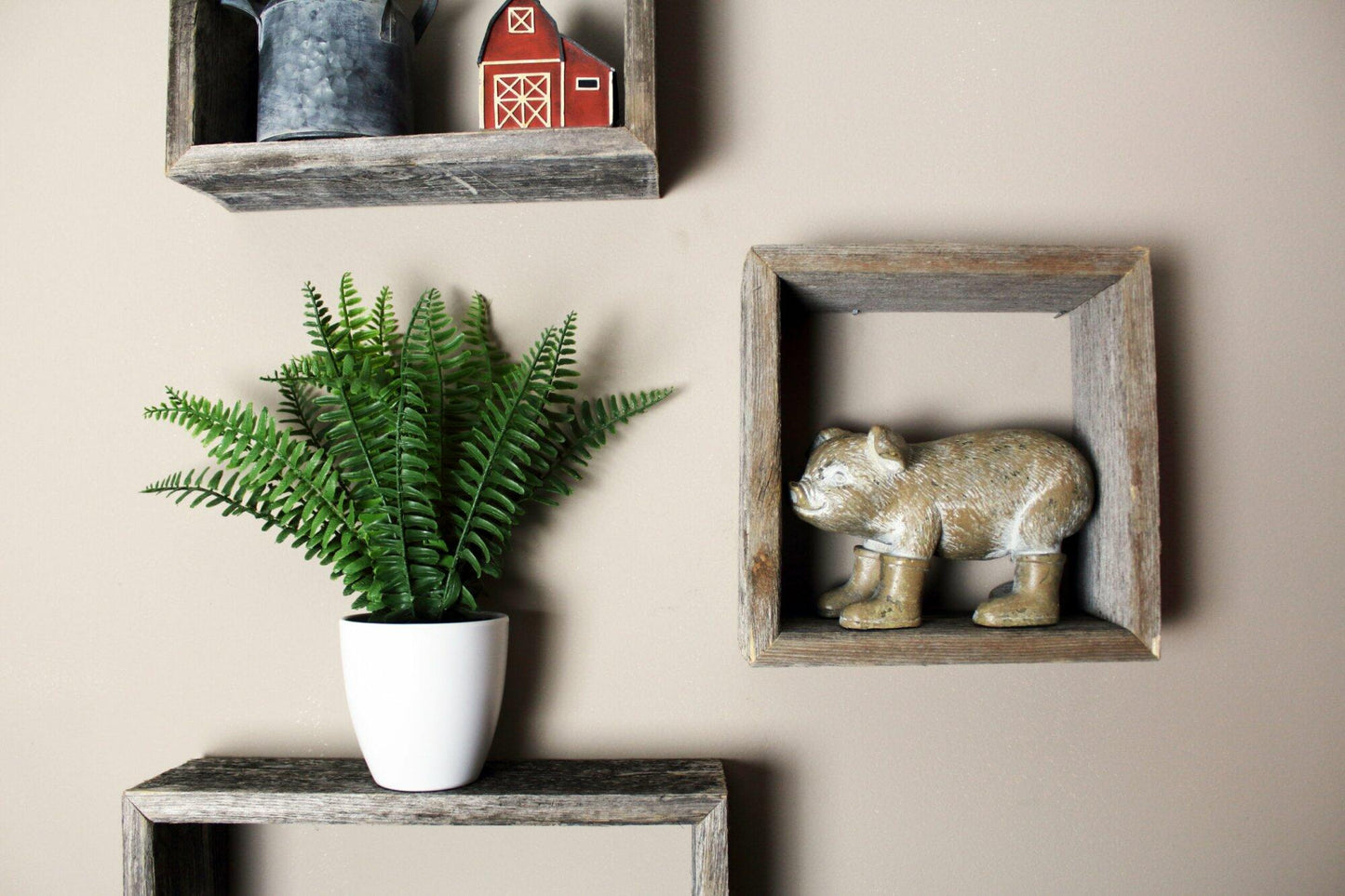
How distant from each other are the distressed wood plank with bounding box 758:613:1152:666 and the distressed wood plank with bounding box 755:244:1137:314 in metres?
0.31

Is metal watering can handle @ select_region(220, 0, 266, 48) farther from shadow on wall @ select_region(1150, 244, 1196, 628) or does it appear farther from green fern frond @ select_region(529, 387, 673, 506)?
shadow on wall @ select_region(1150, 244, 1196, 628)

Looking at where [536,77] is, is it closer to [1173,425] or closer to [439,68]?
[439,68]

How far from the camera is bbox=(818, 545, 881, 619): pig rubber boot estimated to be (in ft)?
2.71

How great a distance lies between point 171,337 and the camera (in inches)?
35.9

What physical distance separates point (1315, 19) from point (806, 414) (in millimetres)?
677

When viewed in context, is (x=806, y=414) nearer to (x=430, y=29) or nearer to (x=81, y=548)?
(x=430, y=29)

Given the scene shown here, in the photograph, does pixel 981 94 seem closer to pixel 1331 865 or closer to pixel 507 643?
pixel 507 643

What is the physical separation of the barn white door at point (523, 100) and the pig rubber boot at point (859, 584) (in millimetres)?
493

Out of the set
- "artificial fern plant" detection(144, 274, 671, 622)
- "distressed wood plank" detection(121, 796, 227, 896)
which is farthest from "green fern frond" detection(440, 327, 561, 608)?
"distressed wood plank" detection(121, 796, 227, 896)

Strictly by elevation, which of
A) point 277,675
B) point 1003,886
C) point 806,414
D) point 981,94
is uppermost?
point 981,94

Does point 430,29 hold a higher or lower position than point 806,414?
higher

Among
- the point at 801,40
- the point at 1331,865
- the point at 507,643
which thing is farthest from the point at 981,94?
the point at 1331,865

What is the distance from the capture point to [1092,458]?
2.77 ft

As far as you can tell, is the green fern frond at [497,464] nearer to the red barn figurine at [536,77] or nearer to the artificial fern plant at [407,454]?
the artificial fern plant at [407,454]
